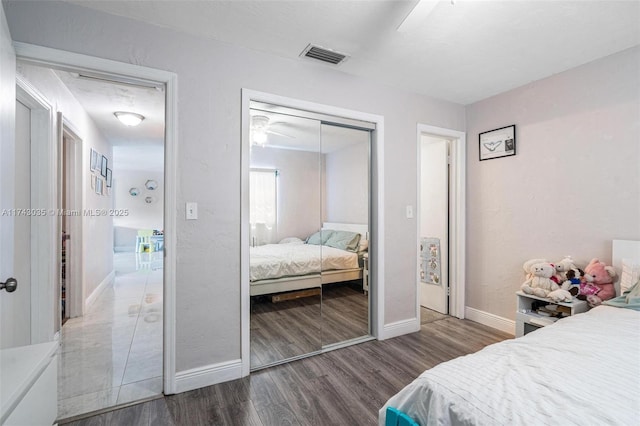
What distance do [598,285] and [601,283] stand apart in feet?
0.09

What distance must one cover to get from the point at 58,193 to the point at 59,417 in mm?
2014

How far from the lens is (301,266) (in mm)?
2670

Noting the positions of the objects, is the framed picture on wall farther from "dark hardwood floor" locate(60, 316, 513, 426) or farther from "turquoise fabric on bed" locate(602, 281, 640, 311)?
"turquoise fabric on bed" locate(602, 281, 640, 311)

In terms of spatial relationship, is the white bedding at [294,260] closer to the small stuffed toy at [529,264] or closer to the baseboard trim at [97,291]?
the small stuffed toy at [529,264]

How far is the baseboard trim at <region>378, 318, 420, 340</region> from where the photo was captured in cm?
288

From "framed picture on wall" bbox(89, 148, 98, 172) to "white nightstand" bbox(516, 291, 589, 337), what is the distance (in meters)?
5.26

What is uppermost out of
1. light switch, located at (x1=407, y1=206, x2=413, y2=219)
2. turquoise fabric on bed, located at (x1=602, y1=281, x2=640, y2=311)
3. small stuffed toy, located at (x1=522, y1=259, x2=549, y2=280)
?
light switch, located at (x1=407, y1=206, x2=413, y2=219)

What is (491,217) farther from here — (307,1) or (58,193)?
(58,193)

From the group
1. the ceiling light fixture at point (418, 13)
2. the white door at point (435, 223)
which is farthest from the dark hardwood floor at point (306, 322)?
the ceiling light fixture at point (418, 13)

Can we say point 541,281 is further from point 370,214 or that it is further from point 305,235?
point 305,235

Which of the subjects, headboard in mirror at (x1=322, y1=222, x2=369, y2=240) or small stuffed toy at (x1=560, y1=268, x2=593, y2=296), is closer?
small stuffed toy at (x1=560, y1=268, x2=593, y2=296)

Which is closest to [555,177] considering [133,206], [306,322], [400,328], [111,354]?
[400,328]

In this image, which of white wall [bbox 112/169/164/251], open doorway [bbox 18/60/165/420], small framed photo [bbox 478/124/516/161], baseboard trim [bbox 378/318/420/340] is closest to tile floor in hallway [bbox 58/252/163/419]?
open doorway [bbox 18/60/165/420]

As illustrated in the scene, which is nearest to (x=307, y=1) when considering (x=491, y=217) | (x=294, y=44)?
(x=294, y=44)
